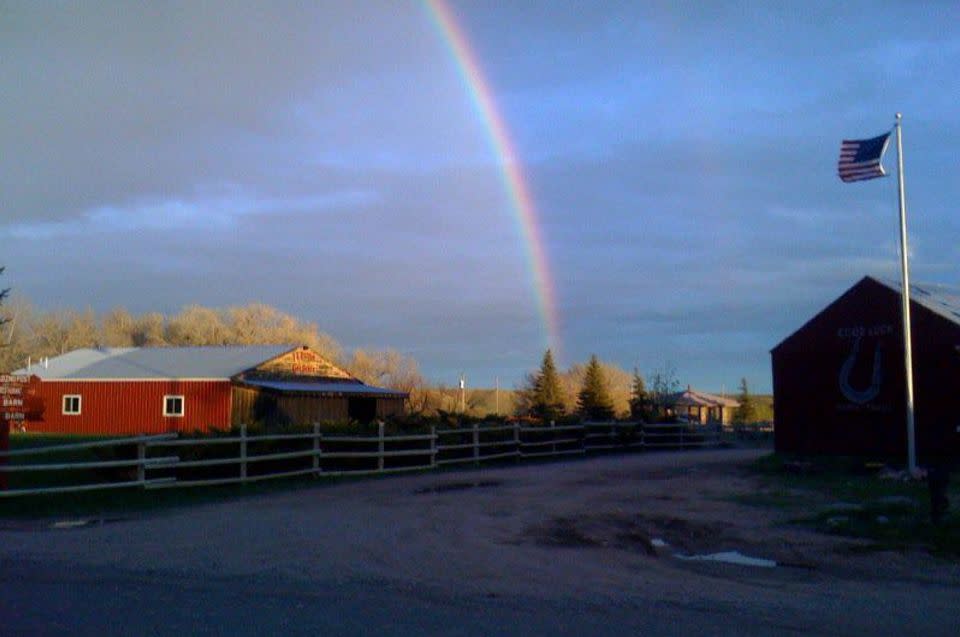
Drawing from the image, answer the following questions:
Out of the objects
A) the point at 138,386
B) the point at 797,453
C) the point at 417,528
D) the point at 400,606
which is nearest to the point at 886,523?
the point at 417,528

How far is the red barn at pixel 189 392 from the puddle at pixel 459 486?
2542 centimetres

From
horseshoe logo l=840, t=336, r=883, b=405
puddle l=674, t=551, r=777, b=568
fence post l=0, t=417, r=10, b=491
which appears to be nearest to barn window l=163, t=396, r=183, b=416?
horseshoe logo l=840, t=336, r=883, b=405

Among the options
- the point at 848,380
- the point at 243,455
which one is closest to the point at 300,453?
the point at 243,455

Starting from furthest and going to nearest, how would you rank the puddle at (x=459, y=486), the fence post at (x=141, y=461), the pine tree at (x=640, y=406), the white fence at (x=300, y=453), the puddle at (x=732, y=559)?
1. the pine tree at (x=640, y=406)
2. the puddle at (x=459, y=486)
3. the white fence at (x=300, y=453)
4. the fence post at (x=141, y=461)
5. the puddle at (x=732, y=559)

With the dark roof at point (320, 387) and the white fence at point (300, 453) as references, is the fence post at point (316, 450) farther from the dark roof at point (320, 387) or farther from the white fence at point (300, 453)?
the dark roof at point (320, 387)

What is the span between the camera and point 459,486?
23.6 metres

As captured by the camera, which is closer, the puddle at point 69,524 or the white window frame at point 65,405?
the puddle at point 69,524

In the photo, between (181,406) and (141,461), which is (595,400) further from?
(141,461)

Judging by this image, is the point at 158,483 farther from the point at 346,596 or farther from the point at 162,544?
the point at 346,596

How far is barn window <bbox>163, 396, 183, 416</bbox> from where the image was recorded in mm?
51375

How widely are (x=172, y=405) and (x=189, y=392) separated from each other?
144 centimetres

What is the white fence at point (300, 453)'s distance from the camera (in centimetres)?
2052

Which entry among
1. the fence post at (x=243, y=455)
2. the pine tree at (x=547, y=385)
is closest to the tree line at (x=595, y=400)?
the pine tree at (x=547, y=385)

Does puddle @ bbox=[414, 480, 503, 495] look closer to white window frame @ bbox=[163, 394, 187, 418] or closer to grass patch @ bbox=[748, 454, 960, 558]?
grass patch @ bbox=[748, 454, 960, 558]
